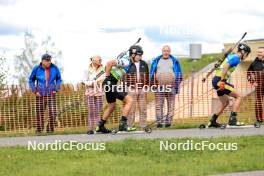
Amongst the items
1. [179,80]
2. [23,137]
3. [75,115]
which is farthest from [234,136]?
[75,115]

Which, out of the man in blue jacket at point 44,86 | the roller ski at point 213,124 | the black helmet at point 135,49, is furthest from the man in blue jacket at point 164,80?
the man in blue jacket at point 44,86

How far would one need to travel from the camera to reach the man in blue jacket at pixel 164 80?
625 inches

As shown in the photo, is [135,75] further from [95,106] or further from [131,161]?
[131,161]

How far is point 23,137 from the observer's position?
14.3 meters

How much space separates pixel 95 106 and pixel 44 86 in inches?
52.1

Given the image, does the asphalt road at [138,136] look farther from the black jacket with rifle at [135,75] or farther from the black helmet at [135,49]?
the black helmet at [135,49]

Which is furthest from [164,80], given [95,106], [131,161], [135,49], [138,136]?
[131,161]

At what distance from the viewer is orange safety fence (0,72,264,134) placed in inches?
608

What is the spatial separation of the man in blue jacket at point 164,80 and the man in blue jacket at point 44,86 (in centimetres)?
243

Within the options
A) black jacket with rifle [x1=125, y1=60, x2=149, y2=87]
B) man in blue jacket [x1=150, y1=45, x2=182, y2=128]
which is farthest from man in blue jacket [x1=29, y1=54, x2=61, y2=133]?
A: man in blue jacket [x1=150, y1=45, x2=182, y2=128]

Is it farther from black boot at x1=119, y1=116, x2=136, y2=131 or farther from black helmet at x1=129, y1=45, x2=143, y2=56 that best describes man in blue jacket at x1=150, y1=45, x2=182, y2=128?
black boot at x1=119, y1=116, x2=136, y2=131

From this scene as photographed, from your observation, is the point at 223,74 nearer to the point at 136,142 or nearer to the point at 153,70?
the point at 153,70

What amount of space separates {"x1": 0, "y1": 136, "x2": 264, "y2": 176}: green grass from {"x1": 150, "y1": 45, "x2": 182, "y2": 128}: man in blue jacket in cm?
409

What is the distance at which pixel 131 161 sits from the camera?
399 inches
